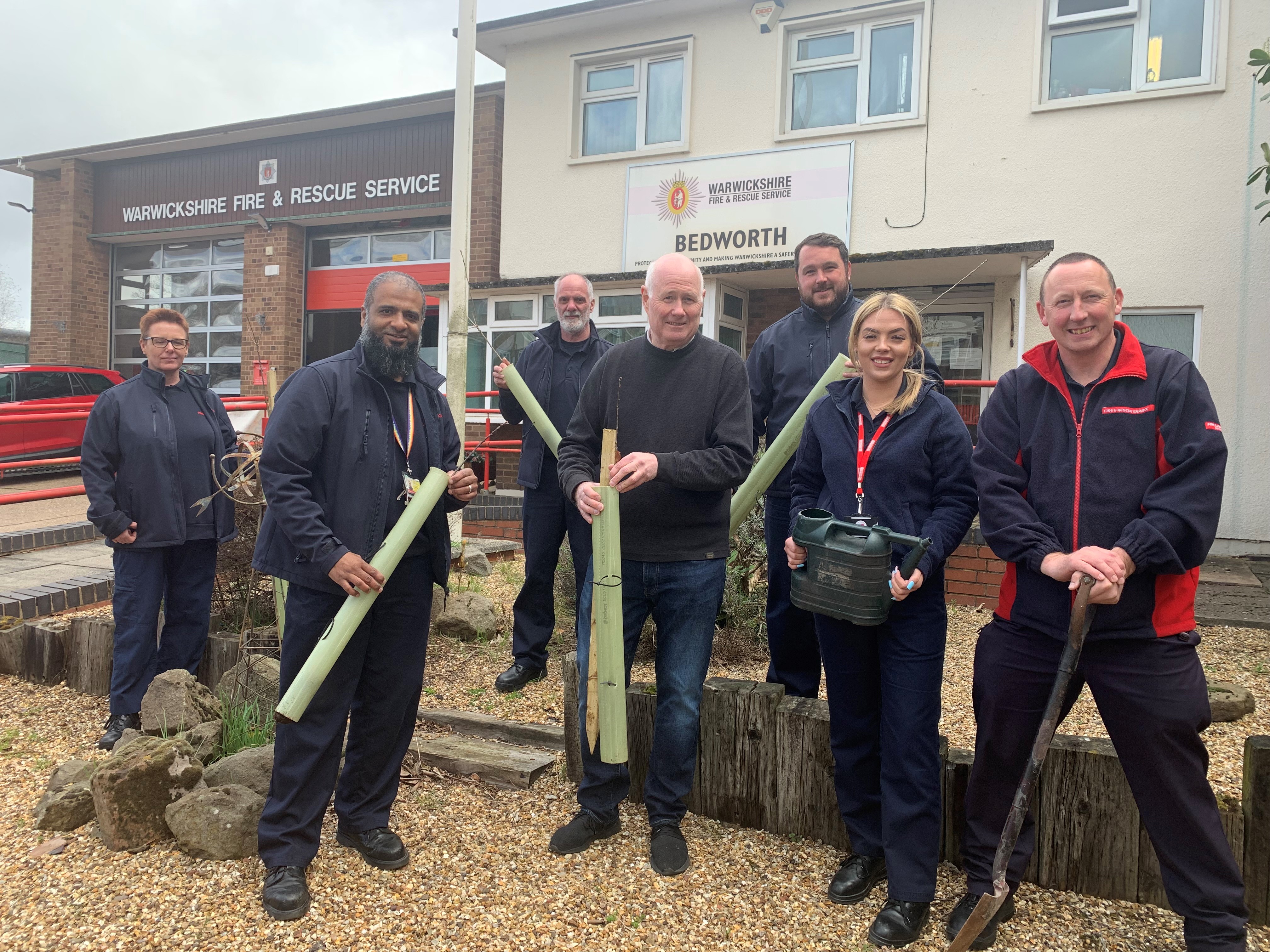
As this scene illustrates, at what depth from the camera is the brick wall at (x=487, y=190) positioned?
39.2 feet

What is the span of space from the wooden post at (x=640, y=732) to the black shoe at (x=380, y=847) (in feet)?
2.79

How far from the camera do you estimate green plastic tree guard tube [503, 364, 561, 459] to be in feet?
12.5

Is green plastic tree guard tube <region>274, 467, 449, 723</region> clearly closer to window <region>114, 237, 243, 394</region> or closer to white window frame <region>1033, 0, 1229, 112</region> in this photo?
white window frame <region>1033, 0, 1229, 112</region>

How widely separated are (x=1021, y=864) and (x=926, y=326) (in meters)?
8.29

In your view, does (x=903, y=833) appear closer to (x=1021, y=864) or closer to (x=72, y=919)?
(x=1021, y=864)

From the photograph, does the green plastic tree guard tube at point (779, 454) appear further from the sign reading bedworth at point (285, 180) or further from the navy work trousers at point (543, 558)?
the sign reading bedworth at point (285, 180)

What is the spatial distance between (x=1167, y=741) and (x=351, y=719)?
2.46 meters

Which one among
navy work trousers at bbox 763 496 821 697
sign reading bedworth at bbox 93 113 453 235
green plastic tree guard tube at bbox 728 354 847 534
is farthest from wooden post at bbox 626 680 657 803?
sign reading bedworth at bbox 93 113 453 235

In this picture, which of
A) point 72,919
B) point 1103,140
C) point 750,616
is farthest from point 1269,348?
point 72,919

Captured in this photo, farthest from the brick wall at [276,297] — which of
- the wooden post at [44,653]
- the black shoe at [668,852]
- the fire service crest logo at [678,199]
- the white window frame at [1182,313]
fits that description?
the black shoe at [668,852]

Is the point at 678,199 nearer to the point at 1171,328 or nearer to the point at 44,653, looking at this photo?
the point at 1171,328

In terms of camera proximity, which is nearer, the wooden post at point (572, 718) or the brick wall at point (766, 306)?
the wooden post at point (572, 718)

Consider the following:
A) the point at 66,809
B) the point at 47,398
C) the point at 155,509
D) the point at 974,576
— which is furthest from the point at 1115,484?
the point at 47,398

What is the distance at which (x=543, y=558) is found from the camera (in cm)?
423
